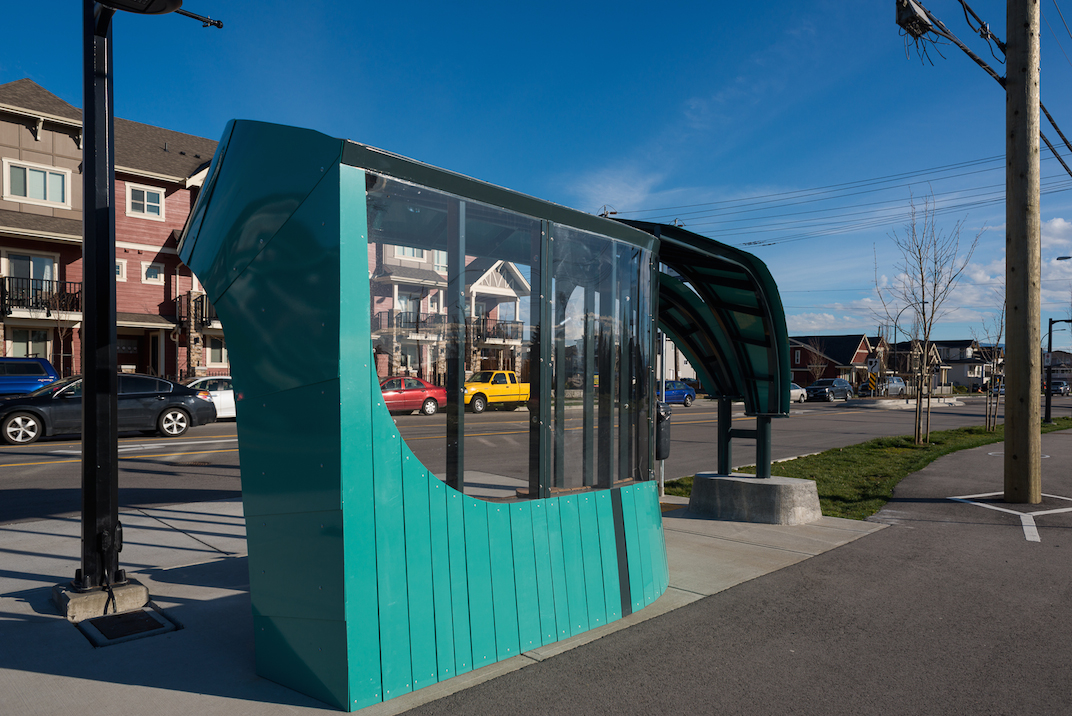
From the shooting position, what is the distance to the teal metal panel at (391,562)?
3.44 metres

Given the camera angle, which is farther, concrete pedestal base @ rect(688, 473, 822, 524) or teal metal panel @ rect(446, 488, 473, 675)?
concrete pedestal base @ rect(688, 473, 822, 524)

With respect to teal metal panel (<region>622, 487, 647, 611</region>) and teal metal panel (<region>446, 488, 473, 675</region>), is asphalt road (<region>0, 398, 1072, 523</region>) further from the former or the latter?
teal metal panel (<region>622, 487, 647, 611</region>)

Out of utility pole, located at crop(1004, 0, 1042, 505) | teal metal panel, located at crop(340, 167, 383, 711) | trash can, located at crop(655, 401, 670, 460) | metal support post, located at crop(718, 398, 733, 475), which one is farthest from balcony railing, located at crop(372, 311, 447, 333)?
utility pole, located at crop(1004, 0, 1042, 505)

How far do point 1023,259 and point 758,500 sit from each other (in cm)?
527

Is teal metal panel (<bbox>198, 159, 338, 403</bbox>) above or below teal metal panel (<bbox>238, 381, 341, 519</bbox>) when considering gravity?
above

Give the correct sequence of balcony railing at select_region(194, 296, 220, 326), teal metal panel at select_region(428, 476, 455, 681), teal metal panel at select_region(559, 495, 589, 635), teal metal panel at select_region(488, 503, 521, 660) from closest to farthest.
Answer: teal metal panel at select_region(428, 476, 455, 681) → teal metal panel at select_region(488, 503, 521, 660) → teal metal panel at select_region(559, 495, 589, 635) → balcony railing at select_region(194, 296, 220, 326)

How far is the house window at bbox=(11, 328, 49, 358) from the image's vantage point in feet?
81.7

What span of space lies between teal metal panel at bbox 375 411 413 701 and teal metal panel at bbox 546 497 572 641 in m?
1.12

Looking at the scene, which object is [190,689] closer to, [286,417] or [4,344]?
[286,417]

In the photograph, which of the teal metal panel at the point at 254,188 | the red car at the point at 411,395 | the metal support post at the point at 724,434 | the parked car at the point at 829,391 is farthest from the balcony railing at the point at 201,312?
the parked car at the point at 829,391

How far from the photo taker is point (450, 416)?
4.02 metres

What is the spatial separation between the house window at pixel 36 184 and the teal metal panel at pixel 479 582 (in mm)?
28147

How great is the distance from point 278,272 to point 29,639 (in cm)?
280

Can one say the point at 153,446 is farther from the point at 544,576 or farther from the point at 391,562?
the point at 391,562
